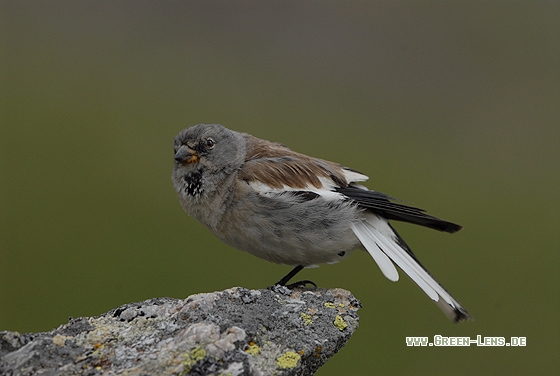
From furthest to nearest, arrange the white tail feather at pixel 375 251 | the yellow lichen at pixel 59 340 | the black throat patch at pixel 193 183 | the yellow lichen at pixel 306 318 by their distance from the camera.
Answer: the black throat patch at pixel 193 183 → the white tail feather at pixel 375 251 → the yellow lichen at pixel 306 318 → the yellow lichen at pixel 59 340

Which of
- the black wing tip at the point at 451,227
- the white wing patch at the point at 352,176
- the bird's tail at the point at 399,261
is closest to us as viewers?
the bird's tail at the point at 399,261

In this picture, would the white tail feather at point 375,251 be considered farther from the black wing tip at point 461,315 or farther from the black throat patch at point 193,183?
the black throat patch at point 193,183

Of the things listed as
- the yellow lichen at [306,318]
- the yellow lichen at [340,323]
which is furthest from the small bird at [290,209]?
the yellow lichen at [306,318]

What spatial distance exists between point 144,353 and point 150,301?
0.57 metres

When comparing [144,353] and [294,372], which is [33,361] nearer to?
[144,353]

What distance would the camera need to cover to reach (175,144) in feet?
14.7

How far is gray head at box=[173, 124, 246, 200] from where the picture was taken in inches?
167

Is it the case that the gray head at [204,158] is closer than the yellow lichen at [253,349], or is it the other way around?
the yellow lichen at [253,349]

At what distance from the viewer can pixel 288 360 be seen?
8.29 ft

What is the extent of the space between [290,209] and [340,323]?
117 cm

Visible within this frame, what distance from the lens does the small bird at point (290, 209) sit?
399 cm

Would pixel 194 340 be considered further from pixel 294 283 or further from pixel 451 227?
pixel 451 227

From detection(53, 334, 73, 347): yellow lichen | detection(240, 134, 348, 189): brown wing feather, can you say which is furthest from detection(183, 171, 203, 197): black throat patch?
detection(53, 334, 73, 347): yellow lichen

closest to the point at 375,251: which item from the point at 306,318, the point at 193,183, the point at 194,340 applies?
the point at 306,318
